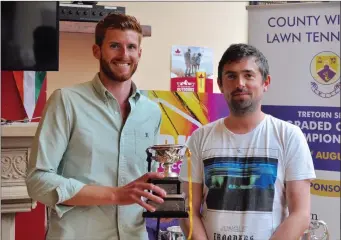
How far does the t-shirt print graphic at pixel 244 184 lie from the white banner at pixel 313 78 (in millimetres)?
1555

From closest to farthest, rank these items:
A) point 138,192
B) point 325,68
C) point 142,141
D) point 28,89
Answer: point 138,192
point 142,141
point 28,89
point 325,68

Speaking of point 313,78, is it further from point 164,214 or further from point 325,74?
point 164,214

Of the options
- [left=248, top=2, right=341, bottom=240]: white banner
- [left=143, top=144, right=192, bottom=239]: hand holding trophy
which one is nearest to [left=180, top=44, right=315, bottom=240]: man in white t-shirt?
[left=143, top=144, right=192, bottom=239]: hand holding trophy

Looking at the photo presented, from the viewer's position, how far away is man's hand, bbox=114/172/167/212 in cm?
151

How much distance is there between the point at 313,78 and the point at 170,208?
1858mm

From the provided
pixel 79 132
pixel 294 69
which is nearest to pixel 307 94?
pixel 294 69

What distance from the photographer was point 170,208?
5.28 feet

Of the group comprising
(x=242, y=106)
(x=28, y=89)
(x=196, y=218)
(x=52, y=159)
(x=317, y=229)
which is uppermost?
(x=28, y=89)

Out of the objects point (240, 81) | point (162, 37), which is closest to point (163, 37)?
point (162, 37)

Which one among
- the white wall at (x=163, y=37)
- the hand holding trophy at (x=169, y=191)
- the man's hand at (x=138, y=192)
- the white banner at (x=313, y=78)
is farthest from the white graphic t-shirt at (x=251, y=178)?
the white wall at (x=163, y=37)

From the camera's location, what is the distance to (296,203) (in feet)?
5.65

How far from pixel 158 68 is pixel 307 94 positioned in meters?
1.54

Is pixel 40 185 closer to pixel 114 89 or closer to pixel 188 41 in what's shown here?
pixel 114 89

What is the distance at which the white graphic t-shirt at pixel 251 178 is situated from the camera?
1.71 metres
